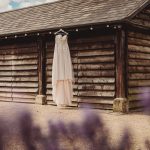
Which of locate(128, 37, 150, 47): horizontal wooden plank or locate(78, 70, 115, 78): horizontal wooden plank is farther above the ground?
locate(128, 37, 150, 47): horizontal wooden plank

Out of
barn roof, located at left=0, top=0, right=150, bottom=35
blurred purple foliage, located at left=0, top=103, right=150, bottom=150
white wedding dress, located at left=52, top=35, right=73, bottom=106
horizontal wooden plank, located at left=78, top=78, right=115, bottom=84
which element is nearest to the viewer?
blurred purple foliage, located at left=0, top=103, right=150, bottom=150

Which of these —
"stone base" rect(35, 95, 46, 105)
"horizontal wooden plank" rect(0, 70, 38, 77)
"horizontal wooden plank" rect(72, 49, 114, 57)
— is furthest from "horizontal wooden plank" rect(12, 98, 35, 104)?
"horizontal wooden plank" rect(72, 49, 114, 57)

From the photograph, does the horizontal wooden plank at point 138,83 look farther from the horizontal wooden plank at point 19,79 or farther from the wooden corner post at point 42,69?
the horizontal wooden plank at point 19,79

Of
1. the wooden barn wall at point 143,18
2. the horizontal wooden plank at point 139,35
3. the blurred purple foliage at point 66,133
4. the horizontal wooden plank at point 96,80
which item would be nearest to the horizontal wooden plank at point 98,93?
the horizontal wooden plank at point 96,80

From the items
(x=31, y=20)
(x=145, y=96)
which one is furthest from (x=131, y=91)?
(x=145, y=96)

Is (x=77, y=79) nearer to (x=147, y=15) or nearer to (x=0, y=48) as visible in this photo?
(x=147, y=15)

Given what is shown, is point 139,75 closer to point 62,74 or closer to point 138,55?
point 138,55

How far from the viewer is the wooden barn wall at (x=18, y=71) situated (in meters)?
12.6

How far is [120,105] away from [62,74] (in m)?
1.95

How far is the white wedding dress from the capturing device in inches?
418

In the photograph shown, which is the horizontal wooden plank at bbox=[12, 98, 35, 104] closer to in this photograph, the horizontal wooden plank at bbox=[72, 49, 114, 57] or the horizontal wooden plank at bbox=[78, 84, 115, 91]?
the horizontal wooden plank at bbox=[78, 84, 115, 91]

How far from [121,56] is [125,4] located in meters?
1.83

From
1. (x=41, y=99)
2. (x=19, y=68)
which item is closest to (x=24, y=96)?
(x=19, y=68)

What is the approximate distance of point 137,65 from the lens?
424 inches
